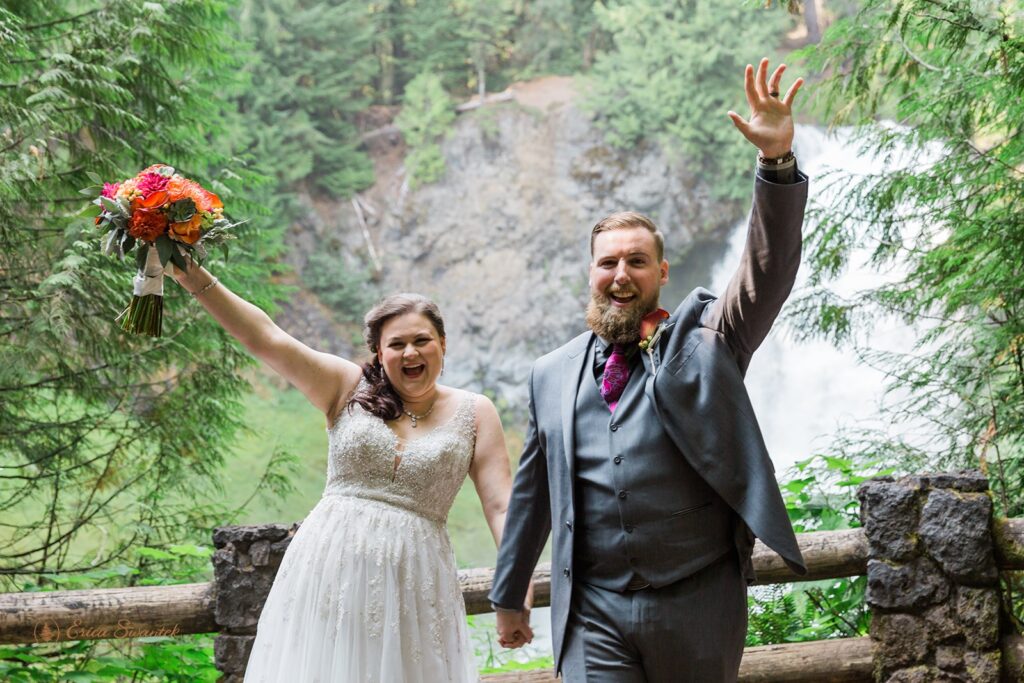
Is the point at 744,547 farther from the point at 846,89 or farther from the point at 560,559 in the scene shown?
the point at 846,89

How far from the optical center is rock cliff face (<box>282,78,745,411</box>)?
59.5 feet

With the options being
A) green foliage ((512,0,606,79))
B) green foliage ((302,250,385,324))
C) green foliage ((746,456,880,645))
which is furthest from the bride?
green foliage ((512,0,606,79))

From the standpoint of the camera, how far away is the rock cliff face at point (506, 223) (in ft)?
59.5

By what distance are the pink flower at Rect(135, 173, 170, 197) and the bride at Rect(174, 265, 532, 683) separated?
24 cm

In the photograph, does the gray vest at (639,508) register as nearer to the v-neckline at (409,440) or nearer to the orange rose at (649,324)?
the orange rose at (649,324)

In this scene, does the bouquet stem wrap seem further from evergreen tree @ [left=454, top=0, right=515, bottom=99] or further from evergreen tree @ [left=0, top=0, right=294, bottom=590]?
evergreen tree @ [left=454, top=0, right=515, bottom=99]

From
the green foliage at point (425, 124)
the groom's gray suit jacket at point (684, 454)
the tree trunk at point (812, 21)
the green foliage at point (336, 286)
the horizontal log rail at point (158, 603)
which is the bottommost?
the horizontal log rail at point (158, 603)

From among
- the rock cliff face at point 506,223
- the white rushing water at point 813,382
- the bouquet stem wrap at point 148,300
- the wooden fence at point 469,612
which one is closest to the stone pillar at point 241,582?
the wooden fence at point 469,612

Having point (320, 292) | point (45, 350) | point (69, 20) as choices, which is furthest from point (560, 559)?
point (320, 292)

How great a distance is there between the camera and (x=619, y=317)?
2.43 metres

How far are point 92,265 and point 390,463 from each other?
10.7 ft

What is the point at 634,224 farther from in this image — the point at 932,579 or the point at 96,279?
the point at 96,279

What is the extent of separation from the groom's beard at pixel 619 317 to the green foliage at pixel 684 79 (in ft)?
52.6

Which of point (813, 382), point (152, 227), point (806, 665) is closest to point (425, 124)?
point (813, 382)
